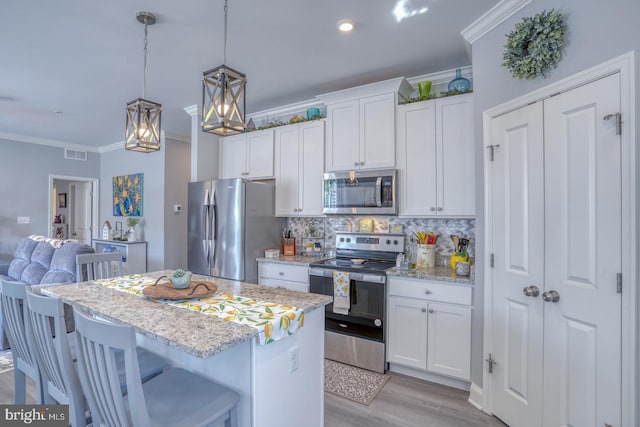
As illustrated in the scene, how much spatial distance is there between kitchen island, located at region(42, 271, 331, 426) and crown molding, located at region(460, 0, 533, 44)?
2134 mm

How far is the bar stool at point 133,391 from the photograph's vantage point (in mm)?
1051

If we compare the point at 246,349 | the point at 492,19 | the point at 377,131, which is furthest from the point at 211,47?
the point at 246,349

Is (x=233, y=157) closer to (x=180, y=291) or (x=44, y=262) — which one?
(x=44, y=262)

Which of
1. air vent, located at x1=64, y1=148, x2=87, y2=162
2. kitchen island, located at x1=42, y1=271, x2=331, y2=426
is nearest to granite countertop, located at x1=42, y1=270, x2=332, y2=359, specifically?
→ kitchen island, located at x1=42, y1=271, x2=331, y2=426

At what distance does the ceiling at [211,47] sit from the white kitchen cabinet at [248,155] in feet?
1.42

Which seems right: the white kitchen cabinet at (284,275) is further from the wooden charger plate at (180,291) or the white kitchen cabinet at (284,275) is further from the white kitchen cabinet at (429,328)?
the wooden charger plate at (180,291)

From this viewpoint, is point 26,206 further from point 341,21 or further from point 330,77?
point 341,21

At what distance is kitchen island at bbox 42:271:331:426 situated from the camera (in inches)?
49.6

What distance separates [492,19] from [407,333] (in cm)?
240

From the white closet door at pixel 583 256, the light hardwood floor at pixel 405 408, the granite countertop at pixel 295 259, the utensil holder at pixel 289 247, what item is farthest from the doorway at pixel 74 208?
the white closet door at pixel 583 256

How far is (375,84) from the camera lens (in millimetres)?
3102

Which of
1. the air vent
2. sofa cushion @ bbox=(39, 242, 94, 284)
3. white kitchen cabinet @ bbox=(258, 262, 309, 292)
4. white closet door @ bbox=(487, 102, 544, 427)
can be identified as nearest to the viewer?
white closet door @ bbox=(487, 102, 544, 427)

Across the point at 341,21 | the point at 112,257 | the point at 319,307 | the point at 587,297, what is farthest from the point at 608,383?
the point at 112,257

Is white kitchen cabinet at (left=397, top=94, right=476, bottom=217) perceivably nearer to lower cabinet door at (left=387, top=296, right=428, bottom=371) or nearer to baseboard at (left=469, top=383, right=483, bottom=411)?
lower cabinet door at (left=387, top=296, right=428, bottom=371)
